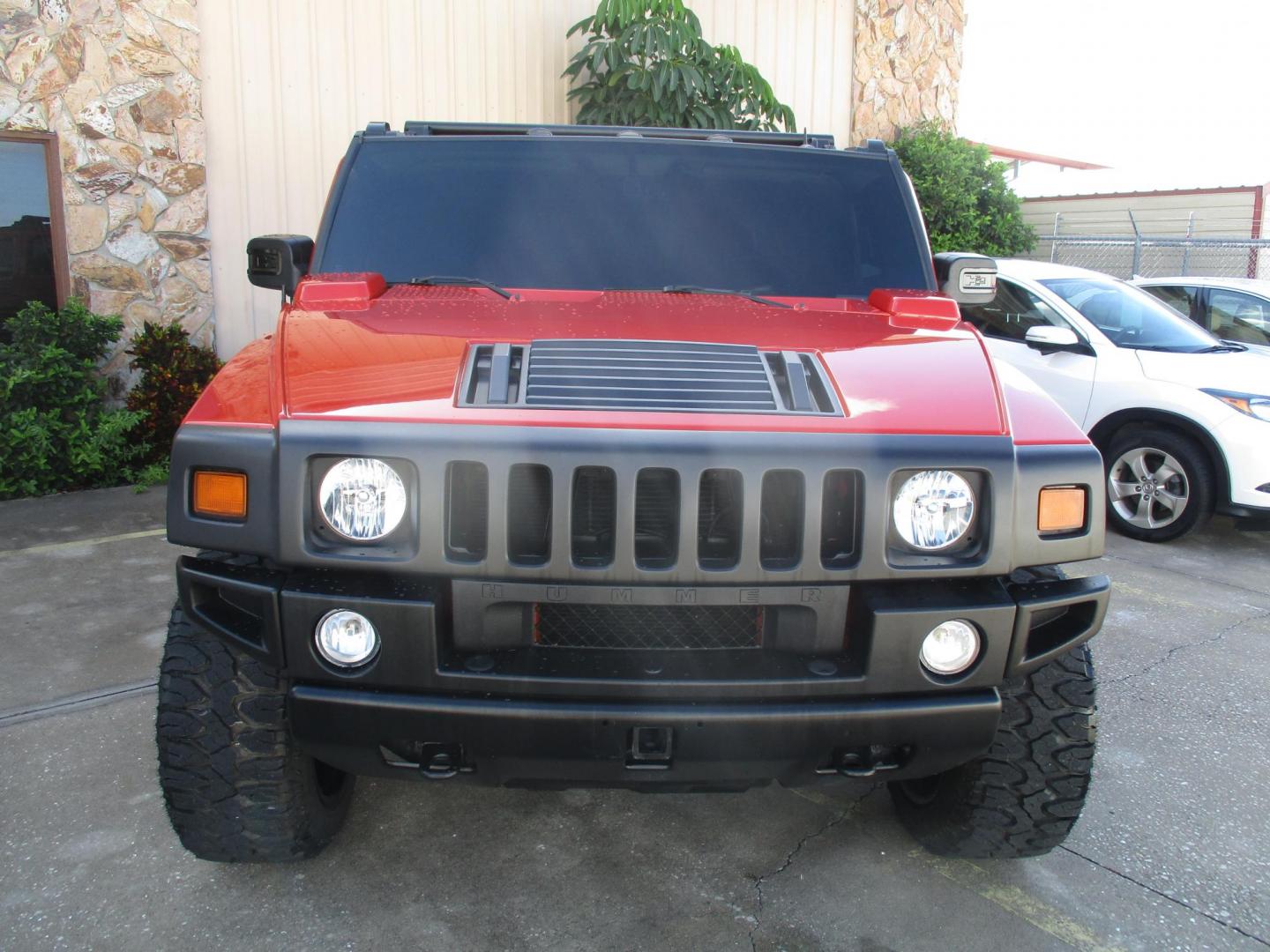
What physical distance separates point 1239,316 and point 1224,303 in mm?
154

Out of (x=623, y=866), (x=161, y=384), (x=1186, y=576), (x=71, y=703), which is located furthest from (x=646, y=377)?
(x=161, y=384)

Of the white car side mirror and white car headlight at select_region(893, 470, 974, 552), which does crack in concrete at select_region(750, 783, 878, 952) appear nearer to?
white car headlight at select_region(893, 470, 974, 552)

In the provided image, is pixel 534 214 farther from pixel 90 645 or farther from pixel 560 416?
pixel 90 645

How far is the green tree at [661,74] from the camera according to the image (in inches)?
317

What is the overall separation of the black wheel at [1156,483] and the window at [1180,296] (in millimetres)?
1970

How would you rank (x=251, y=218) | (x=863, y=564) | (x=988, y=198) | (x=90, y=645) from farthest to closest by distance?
(x=988, y=198) < (x=251, y=218) < (x=90, y=645) < (x=863, y=564)

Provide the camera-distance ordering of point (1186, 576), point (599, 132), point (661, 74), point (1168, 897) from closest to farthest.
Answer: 1. point (1168, 897)
2. point (599, 132)
3. point (1186, 576)
4. point (661, 74)

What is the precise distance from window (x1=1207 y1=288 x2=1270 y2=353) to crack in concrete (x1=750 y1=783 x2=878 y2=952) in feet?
19.6

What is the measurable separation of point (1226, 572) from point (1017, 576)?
4158mm

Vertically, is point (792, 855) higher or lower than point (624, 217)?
lower

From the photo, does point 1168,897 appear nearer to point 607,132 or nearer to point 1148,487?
point 607,132

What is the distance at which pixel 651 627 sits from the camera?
215 cm

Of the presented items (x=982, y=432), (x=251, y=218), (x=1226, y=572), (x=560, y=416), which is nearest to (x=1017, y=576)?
(x=982, y=432)

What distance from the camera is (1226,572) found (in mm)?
5586
